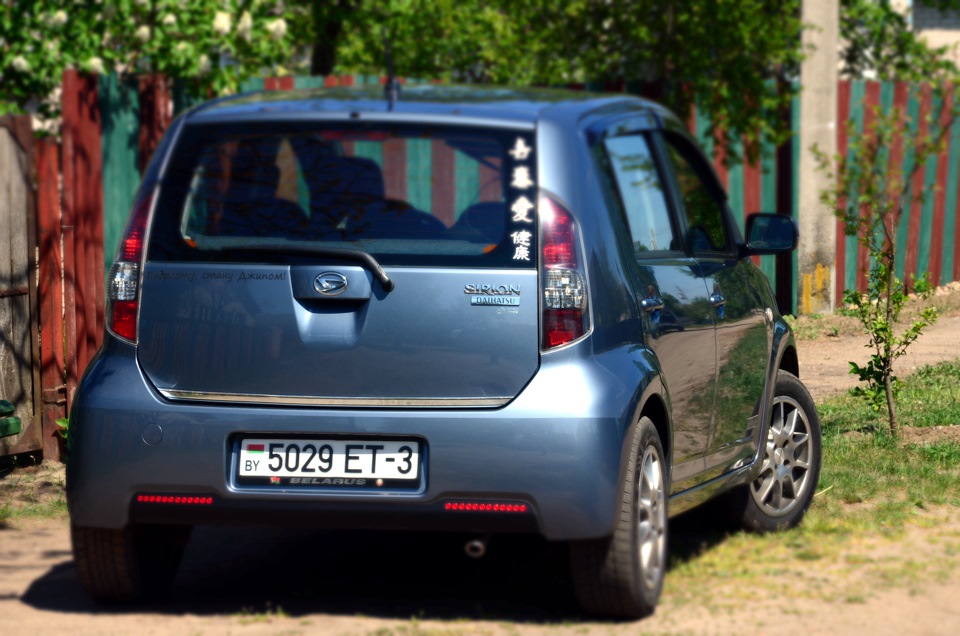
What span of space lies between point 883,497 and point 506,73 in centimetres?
1020

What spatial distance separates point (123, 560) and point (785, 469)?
111 inches

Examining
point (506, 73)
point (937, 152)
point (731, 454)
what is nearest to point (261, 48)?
point (506, 73)

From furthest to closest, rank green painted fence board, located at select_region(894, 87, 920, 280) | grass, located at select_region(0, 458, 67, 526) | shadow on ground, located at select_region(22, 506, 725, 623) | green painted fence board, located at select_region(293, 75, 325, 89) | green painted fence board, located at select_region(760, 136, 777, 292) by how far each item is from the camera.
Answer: green painted fence board, located at select_region(894, 87, 920, 280) → green painted fence board, located at select_region(760, 136, 777, 292) → green painted fence board, located at select_region(293, 75, 325, 89) → grass, located at select_region(0, 458, 67, 526) → shadow on ground, located at select_region(22, 506, 725, 623)

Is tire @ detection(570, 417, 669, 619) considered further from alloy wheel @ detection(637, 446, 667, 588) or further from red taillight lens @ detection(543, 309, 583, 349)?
red taillight lens @ detection(543, 309, 583, 349)

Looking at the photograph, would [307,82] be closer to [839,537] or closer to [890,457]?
[890,457]

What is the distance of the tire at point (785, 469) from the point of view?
253 inches

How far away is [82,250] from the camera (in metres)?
8.54

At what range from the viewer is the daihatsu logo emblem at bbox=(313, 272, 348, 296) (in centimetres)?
481

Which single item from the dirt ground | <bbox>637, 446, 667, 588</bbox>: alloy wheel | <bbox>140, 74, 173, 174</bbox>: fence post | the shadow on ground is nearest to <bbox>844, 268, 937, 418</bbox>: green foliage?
the dirt ground

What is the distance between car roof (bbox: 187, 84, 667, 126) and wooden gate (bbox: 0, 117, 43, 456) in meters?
2.87

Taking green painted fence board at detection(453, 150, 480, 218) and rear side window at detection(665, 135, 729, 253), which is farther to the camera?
rear side window at detection(665, 135, 729, 253)

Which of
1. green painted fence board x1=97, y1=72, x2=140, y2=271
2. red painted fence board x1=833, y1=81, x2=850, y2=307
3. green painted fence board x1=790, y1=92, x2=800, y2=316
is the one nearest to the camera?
green painted fence board x1=97, y1=72, x2=140, y2=271

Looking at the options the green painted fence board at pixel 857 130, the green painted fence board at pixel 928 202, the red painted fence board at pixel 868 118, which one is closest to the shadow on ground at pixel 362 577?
the green painted fence board at pixel 857 130

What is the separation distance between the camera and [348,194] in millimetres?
4953
